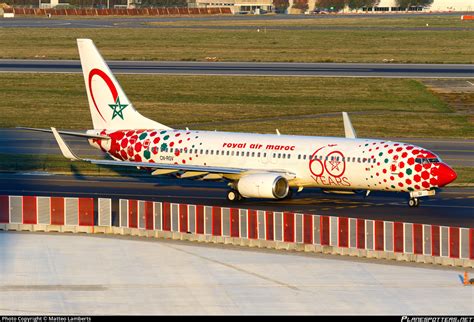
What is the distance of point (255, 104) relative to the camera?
4240 inches

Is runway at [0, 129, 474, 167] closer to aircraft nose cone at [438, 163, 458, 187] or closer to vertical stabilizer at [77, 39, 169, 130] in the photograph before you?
vertical stabilizer at [77, 39, 169, 130]

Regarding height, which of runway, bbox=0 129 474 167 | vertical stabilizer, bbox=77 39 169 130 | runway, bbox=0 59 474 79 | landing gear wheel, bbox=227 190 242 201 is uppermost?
vertical stabilizer, bbox=77 39 169 130

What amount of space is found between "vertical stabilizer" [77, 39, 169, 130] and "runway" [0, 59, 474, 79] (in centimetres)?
5382

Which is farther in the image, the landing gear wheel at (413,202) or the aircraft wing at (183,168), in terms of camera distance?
the aircraft wing at (183,168)

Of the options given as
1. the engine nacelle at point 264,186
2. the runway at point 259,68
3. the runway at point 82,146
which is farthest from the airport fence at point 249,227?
the runway at point 259,68

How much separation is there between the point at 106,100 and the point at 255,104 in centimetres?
3899

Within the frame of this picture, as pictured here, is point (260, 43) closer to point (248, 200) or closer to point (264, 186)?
point (248, 200)

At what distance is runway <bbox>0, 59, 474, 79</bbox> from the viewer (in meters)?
123

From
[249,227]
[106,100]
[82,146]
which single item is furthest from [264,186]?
[82,146]

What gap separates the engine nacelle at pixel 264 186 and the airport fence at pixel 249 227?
287 inches

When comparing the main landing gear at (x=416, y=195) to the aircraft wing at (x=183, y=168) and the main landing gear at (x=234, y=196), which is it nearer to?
the aircraft wing at (x=183, y=168)

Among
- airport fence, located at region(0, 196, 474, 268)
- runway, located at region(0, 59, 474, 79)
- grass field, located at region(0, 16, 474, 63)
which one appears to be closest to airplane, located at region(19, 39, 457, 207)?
airport fence, located at region(0, 196, 474, 268)

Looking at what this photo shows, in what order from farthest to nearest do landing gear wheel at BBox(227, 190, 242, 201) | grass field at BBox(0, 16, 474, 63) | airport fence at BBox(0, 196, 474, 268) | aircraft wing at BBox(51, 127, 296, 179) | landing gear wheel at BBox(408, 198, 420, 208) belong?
grass field at BBox(0, 16, 474, 63)
landing gear wheel at BBox(227, 190, 242, 201)
aircraft wing at BBox(51, 127, 296, 179)
landing gear wheel at BBox(408, 198, 420, 208)
airport fence at BBox(0, 196, 474, 268)

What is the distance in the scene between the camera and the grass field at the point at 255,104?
97125 millimetres
